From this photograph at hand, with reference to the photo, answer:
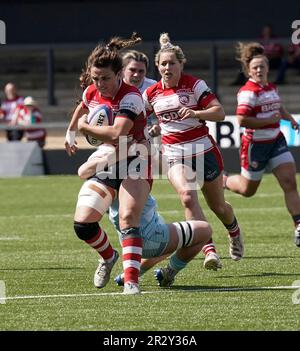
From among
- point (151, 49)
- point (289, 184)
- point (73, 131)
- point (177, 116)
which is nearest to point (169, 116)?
point (177, 116)

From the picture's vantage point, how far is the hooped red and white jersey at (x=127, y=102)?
Result: 9.47 meters

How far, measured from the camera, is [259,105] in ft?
42.9

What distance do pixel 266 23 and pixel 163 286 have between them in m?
23.6

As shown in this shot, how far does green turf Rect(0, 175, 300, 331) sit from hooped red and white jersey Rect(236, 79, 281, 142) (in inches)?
45.6

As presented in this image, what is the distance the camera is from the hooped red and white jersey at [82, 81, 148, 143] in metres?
9.47

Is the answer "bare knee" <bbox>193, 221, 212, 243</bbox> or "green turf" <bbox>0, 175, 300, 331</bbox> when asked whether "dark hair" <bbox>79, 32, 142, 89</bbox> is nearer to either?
"bare knee" <bbox>193, 221, 212, 243</bbox>

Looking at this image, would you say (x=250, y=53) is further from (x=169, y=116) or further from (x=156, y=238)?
(x=156, y=238)

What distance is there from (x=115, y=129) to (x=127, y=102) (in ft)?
0.83

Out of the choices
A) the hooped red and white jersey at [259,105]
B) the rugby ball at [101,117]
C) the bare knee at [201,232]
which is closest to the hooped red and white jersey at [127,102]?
the rugby ball at [101,117]

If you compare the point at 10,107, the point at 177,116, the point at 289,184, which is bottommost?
the point at 10,107

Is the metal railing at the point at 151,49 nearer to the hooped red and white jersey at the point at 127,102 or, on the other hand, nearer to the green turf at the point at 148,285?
the green turf at the point at 148,285

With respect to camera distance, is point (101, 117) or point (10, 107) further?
point (10, 107)

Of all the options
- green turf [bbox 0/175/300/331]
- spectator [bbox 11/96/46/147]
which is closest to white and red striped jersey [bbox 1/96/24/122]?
spectator [bbox 11/96/46/147]
